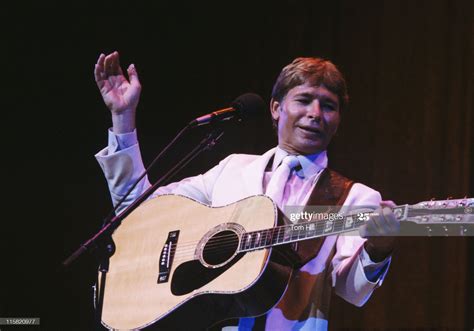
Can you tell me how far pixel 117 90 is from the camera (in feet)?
10.5

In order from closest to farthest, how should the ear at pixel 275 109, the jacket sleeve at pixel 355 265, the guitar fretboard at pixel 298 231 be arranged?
the guitar fretboard at pixel 298 231 → the jacket sleeve at pixel 355 265 → the ear at pixel 275 109

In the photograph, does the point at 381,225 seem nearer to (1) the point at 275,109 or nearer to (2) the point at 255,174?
(2) the point at 255,174

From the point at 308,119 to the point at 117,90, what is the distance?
95cm

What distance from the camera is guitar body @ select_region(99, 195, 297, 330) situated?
8.46ft

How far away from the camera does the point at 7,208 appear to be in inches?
167

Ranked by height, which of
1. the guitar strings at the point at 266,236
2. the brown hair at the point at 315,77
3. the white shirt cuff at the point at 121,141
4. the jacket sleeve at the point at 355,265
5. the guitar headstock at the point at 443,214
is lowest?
the jacket sleeve at the point at 355,265

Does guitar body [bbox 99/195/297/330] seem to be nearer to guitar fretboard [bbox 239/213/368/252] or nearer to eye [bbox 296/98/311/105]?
guitar fretboard [bbox 239/213/368/252]

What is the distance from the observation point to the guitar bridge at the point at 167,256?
2875 mm

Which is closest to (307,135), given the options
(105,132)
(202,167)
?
(202,167)

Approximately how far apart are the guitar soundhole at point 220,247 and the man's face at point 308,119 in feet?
2.01

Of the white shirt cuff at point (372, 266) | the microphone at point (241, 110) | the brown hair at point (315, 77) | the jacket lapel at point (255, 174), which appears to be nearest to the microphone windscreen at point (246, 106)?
the microphone at point (241, 110)

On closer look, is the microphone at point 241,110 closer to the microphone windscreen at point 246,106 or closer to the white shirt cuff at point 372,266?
the microphone windscreen at point 246,106

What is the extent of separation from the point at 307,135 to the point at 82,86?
6.27ft

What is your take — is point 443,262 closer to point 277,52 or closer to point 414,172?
point 414,172
